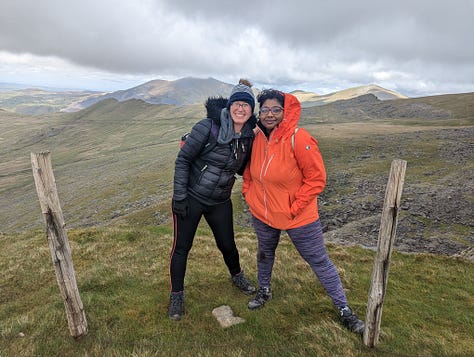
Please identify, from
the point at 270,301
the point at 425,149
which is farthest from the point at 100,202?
the point at 270,301

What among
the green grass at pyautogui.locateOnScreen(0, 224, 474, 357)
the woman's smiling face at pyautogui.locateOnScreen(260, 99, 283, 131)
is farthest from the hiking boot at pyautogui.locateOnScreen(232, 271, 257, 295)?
the woman's smiling face at pyautogui.locateOnScreen(260, 99, 283, 131)

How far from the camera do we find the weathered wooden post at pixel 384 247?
4707 mm

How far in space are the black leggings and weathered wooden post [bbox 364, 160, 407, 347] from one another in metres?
3.12

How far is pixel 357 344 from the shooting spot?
5332 mm

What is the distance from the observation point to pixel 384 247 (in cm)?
504

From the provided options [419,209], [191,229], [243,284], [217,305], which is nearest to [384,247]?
[191,229]

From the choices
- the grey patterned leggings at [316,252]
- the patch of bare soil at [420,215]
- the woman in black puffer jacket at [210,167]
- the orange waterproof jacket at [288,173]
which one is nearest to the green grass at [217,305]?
the grey patterned leggings at [316,252]

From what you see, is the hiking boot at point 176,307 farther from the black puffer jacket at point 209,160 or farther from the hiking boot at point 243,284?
the black puffer jacket at point 209,160

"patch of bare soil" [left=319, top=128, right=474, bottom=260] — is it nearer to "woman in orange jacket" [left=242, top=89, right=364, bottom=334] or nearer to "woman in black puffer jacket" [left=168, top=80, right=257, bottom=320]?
"woman in orange jacket" [left=242, top=89, right=364, bottom=334]

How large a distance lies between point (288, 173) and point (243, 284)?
146 inches

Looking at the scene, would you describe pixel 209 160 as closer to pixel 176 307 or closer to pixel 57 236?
pixel 57 236

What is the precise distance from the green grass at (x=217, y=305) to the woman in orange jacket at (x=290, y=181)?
1036 millimetres

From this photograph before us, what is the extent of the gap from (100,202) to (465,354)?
6573 centimetres

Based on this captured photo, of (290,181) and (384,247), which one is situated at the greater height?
(290,181)
